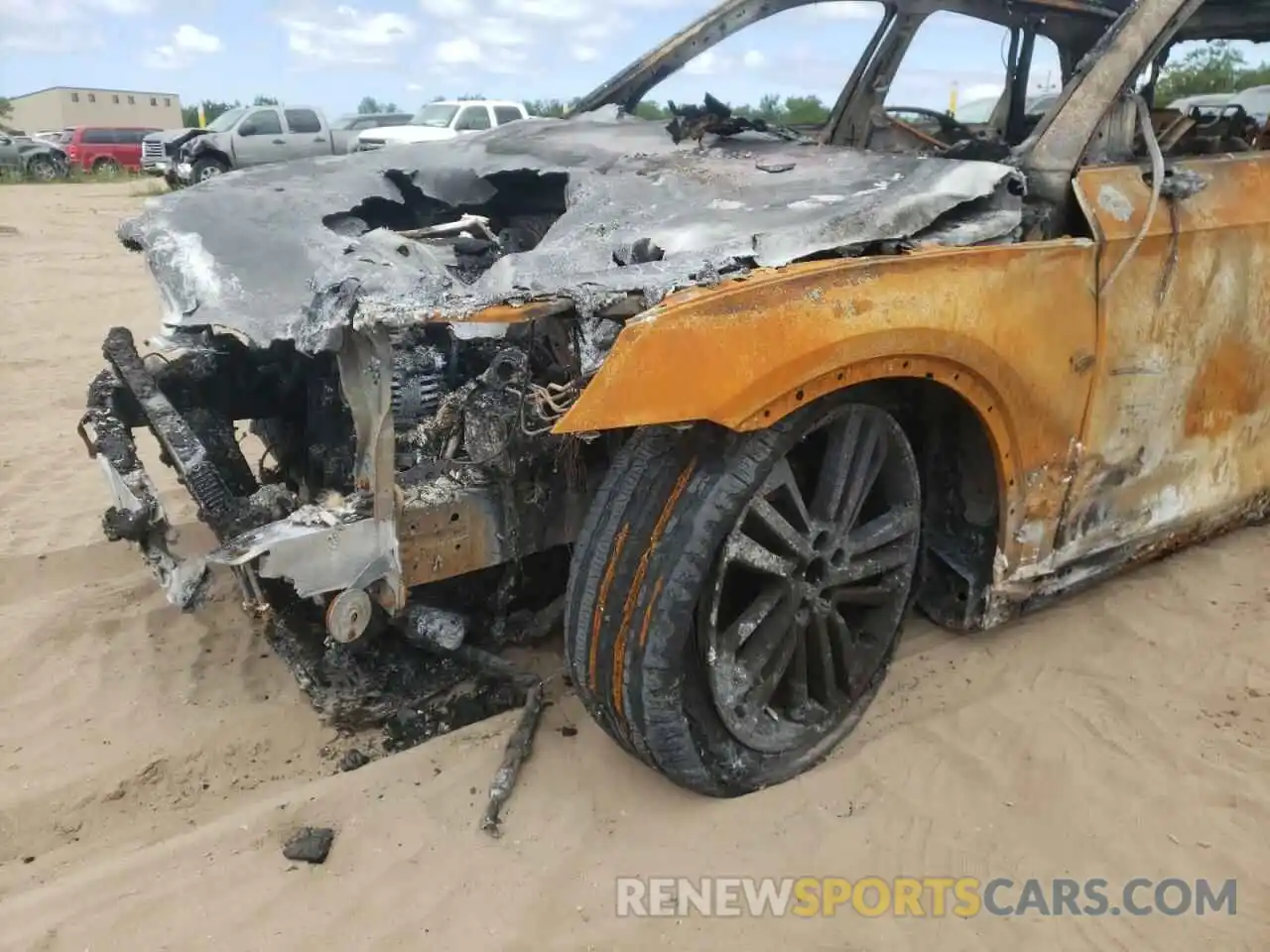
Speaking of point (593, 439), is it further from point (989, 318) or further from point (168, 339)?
point (168, 339)

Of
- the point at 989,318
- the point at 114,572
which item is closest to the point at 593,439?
the point at 989,318

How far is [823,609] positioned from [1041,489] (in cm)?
70

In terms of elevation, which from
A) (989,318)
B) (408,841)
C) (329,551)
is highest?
(989,318)

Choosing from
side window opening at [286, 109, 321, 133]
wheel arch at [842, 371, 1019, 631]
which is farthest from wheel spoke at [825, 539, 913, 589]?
side window opening at [286, 109, 321, 133]

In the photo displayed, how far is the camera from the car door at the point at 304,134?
18.4 metres

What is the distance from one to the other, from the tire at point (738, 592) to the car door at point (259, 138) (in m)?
17.2

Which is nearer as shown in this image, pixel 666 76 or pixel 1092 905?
pixel 1092 905

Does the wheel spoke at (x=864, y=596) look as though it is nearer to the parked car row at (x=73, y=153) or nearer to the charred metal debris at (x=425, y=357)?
the charred metal debris at (x=425, y=357)

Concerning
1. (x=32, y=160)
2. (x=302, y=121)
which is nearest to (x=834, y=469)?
(x=302, y=121)

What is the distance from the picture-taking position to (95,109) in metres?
48.1

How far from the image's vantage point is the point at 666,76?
4.31m

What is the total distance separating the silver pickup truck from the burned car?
1570cm

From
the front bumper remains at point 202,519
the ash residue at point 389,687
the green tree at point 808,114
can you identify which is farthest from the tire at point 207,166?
the ash residue at point 389,687

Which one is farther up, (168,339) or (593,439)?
(168,339)
